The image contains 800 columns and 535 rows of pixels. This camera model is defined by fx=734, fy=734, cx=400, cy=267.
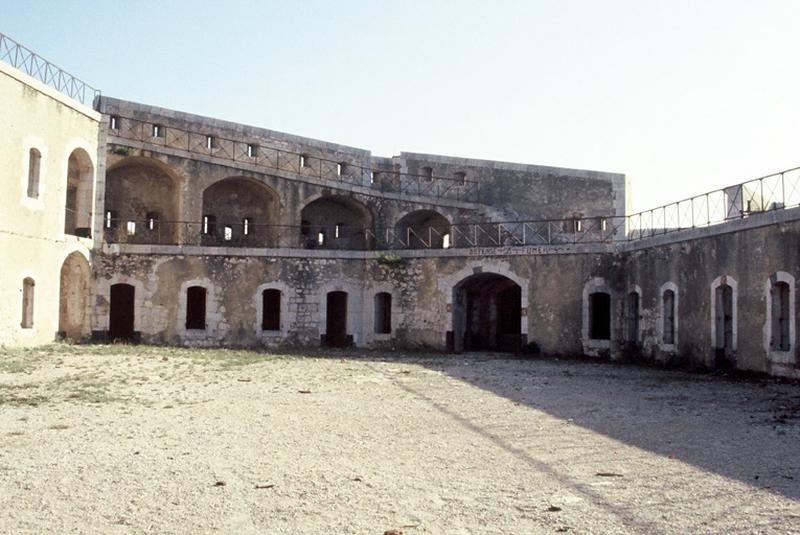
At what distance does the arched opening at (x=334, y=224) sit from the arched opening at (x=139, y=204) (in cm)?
490

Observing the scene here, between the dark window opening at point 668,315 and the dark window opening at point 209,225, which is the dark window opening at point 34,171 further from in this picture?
the dark window opening at point 668,315

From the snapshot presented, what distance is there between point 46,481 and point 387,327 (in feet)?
57.3

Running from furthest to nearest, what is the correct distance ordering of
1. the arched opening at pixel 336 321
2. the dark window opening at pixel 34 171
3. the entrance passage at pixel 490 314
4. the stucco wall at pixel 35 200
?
1. the entrance passage at pixel 490 314
2. the arched opening at pixel 336 321
3. the dark window opening at pixel 34 171
4. the stucco wall at pixel 35 200

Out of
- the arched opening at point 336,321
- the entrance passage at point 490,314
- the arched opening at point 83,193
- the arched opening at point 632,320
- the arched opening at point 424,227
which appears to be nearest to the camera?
the arched opening at point 632,320

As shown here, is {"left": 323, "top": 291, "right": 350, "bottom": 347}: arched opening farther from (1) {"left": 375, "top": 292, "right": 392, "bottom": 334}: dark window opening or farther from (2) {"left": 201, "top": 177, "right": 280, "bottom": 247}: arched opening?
(2) {"left": 201, "top": 177, "right": 280, "bottom": 247}: arched opening

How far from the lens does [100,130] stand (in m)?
21.3

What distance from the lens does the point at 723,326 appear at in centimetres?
1535

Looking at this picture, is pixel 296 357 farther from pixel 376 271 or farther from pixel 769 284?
pixel 769 284

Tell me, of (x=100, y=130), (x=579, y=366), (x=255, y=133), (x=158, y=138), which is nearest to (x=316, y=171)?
(x=255, y=133)

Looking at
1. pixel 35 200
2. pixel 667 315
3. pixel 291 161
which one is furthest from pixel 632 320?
pixel 35 200

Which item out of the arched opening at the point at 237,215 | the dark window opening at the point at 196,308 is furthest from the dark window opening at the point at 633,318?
the arched opening at the point at 237,215

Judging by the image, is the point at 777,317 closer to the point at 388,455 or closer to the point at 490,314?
the point at 388,455

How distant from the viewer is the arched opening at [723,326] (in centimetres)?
1513

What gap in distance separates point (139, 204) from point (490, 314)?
12642mm
